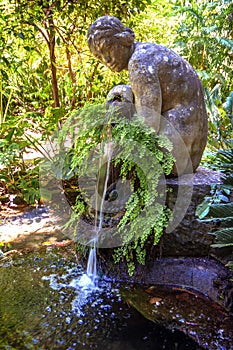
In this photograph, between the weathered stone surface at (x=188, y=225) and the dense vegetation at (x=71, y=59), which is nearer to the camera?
the weathered stone surface at (x=188, y=225)

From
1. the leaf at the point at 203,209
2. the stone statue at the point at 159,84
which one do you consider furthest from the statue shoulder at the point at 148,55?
the leaf at the point at 203,209

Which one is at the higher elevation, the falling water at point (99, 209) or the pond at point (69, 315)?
the falling water at point (99, 209)

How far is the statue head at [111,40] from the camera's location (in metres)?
2.43

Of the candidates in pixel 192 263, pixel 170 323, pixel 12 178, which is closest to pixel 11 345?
A: pixel 170 323

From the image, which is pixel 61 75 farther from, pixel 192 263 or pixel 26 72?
pixel 192 263

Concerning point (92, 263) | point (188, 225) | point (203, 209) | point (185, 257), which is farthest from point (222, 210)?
point (92, 263)

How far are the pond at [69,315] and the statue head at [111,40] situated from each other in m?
1.59

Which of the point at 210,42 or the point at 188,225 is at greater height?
the point at 210,42

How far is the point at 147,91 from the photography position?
2.35 metres

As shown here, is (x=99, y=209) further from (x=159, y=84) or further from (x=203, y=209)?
(x=159, y=84)

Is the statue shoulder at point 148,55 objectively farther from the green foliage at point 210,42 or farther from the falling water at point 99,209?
the green foliage at point 210,42

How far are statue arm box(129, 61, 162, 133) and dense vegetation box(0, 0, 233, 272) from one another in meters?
0.87

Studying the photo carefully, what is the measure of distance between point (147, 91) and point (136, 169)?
546mm

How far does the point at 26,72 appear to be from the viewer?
627 cm
